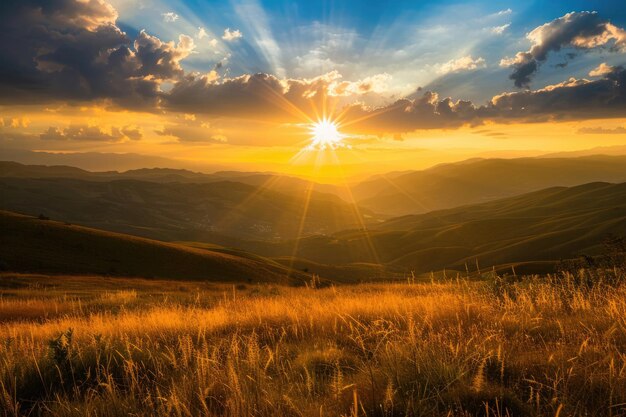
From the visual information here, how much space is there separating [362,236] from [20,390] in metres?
196

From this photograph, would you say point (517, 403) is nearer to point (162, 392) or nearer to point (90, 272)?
point (162, 392)

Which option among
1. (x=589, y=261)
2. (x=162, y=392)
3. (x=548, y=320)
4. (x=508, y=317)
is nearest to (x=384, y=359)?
(x=162, y=392)

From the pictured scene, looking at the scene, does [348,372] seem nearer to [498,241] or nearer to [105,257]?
[105,257]

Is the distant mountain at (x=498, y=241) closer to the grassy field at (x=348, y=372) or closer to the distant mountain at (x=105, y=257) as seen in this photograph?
the distant mountain at (x=105, y=257)

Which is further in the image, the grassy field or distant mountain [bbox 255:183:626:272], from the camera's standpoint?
distant mountain [bbox 255:183:626:272]

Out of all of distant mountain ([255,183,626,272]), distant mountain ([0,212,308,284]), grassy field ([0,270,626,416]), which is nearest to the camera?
grassy field ([0,270,626,416])

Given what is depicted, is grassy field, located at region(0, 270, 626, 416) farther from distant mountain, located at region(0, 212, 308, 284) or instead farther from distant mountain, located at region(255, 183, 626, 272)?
distant mountain, located at region(255, 183, 626, 272)

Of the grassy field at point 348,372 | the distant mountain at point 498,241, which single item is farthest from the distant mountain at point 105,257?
the distant mountain at point 498,241

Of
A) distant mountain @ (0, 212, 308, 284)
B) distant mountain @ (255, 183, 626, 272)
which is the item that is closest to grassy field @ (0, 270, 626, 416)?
distant mountain @ (0, 212, 308, 284)

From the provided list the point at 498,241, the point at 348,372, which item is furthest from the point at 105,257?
the point at 498,241

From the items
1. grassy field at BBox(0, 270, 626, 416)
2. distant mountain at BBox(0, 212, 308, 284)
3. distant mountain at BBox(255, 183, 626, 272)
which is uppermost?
grassy field at BBox(0, 270, 626, 416)

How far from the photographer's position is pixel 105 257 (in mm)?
55656

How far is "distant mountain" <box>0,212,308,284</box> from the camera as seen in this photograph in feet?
157

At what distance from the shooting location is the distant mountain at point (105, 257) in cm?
4784
